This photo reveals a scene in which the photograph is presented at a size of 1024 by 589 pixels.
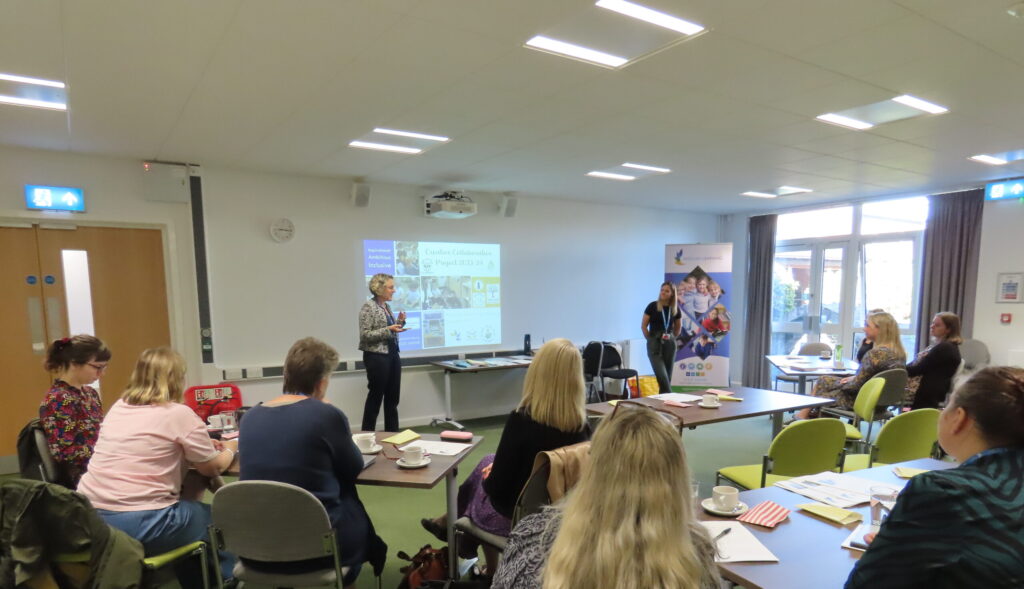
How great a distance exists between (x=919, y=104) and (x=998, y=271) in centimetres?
355

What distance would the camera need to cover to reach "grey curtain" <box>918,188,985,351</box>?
5414 millimetres

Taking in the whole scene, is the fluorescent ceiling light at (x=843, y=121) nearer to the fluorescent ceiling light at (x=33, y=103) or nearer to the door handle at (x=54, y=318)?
the fluorescent ceiling light at (x=33, y=103)

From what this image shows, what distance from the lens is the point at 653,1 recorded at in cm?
190

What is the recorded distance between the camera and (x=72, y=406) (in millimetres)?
2283

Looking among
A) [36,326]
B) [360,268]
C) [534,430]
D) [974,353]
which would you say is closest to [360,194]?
[360,268]

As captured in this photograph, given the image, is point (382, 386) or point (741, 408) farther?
point (382, 386)

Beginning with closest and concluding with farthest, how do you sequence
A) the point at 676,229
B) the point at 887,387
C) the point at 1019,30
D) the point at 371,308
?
the point at 1019,30, the point at 887,387, the point at 371,308, the point at 676,229

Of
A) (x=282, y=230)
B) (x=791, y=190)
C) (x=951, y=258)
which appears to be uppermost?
(x=791, y=190)

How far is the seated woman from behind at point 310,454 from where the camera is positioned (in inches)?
72.3

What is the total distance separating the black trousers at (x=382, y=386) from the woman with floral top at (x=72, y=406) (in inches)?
94.2

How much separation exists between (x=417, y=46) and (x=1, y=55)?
74.0 inches

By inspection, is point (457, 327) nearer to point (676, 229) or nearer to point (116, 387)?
point (116, 387)

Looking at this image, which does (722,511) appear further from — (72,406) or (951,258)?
(951,258)

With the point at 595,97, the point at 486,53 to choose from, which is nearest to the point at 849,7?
the point at 595,97
